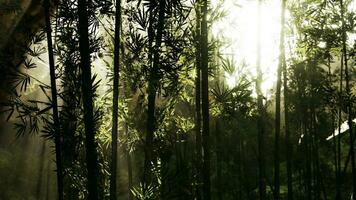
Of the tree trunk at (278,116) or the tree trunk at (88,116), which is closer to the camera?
the tree trunk at (88,116)

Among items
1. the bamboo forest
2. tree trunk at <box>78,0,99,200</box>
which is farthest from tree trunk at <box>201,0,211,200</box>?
tree trunk at <box>78,0,99,200</box>

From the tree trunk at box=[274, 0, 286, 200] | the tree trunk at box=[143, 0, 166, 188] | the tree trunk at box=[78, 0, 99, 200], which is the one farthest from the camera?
the tree trunk at box=[274, 0, 286, 200]

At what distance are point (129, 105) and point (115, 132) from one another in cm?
221

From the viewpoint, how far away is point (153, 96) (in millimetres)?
5227

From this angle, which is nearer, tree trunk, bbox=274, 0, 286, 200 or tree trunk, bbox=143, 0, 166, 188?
tree trunk, bbox=143, 0, 166, 188

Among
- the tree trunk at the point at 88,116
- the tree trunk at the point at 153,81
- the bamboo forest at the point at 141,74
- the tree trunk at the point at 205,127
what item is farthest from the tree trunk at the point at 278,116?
the tree trunk at the point at 88,116

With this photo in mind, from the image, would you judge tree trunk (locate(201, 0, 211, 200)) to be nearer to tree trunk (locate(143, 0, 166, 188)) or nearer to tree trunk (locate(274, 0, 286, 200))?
tree trunk (locate(143, 0, 166, 188))

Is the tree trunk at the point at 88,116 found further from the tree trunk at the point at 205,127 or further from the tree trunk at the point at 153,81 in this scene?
the tree trunk at the point at 205,127

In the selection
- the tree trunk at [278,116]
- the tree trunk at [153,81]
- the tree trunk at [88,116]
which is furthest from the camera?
the tree trunk at [278,116]

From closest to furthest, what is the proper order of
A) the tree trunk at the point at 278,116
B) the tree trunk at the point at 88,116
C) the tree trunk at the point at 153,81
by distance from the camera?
the tree trunk at the point at 88,116 → the tree trunk at the point at 153,81 → the tree trunk at the point at 278,116

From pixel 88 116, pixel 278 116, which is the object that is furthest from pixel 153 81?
pixel 278 116

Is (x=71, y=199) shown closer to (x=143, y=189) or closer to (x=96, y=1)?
(x=143, y=189)

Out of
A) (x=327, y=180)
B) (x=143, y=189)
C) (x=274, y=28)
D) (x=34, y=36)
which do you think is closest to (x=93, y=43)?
(x=34, y=36)

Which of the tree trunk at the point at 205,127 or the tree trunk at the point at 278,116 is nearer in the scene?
the tree trunk at the point at 205,127
